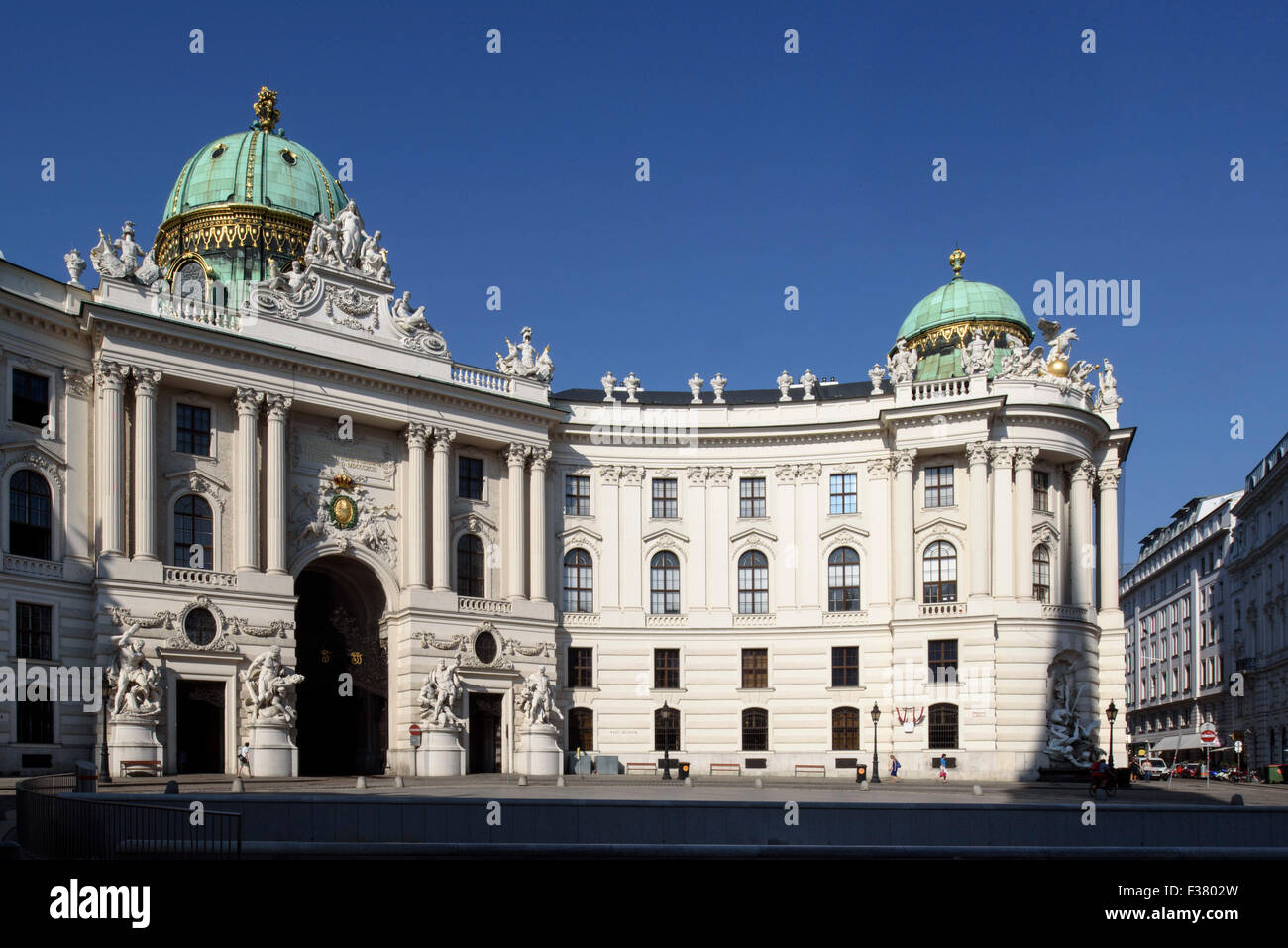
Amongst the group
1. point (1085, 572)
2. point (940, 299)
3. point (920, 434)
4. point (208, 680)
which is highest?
point (940, 299)

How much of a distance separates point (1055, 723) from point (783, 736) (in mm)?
12559

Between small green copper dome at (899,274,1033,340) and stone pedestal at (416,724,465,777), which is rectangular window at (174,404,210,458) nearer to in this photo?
stone pedestal at (416,724,465,777)

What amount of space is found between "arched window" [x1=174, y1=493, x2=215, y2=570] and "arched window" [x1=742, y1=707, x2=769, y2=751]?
26.4m

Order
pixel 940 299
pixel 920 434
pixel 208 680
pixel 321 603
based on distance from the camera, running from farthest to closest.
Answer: pixel 940 299 → pixel 920 434 → pixel 321 603 → pixel 208 680

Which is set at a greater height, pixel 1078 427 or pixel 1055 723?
pixel 1078 427

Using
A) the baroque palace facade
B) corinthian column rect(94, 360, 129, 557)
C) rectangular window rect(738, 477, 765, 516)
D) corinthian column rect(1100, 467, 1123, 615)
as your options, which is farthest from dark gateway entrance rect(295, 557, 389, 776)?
corinthian column rect(1100, 467, 1123, 615)

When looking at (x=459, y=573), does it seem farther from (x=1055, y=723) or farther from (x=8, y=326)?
(x=1055, y=723)

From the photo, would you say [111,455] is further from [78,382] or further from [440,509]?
[440,509]

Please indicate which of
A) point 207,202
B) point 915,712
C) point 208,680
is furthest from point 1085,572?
point 207,202

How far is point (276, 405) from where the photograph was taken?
53.7 meters

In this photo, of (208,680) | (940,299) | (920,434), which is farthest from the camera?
(940,299)

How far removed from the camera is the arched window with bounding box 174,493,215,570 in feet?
168

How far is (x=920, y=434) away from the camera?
6253cm

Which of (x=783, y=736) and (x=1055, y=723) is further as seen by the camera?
(x=783, y=736)
